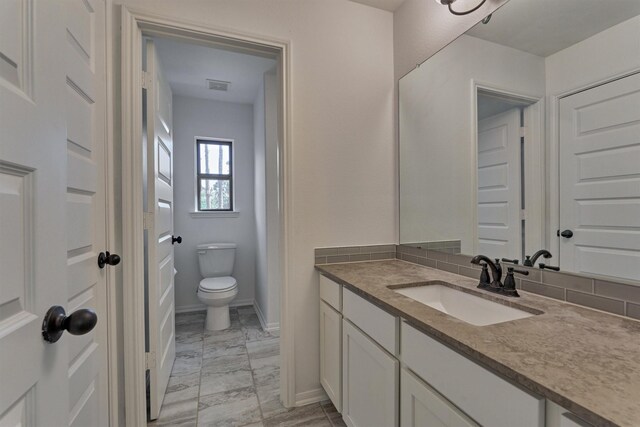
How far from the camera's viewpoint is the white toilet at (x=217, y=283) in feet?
8.98

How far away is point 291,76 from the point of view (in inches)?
67.2

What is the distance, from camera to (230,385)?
1.95m

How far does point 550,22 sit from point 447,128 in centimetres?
61

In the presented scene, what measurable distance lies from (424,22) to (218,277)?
293cm

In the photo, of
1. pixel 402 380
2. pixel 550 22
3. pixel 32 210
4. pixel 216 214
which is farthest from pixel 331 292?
pixel 216 214

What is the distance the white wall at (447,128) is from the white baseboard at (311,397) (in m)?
1.09

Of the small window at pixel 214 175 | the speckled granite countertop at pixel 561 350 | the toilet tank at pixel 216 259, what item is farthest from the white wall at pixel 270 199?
the speckled granite countertop at pixel 561 350

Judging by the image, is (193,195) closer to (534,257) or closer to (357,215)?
(357,215)

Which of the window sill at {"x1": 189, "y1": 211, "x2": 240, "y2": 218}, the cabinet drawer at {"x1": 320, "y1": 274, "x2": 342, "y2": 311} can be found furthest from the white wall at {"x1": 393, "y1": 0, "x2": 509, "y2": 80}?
the window sill at {"x1": 189, "y1": 211, "x2": 240, "y2": 218}

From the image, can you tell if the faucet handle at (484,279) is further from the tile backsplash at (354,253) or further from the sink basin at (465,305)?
the tile backsplash at (354,253)

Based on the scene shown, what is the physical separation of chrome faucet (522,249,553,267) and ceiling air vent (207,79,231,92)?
300cm

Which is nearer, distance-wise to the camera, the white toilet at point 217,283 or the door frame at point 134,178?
the door frame at point 134,178

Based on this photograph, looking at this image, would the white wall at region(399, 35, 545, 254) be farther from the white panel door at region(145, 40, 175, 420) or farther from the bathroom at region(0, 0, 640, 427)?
the white panel door at region(145, 40, 175, 420)

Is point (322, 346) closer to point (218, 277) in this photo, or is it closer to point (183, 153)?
point (218, 277)
